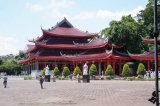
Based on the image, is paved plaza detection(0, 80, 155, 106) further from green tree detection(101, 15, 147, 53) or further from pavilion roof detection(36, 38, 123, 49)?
green tree detection(101, 15, 147, 53)

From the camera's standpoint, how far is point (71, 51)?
65.9m

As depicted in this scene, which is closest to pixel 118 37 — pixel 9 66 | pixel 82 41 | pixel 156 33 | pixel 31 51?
pixel 82 41

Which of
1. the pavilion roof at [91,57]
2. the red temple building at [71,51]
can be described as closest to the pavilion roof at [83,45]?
the red temple building at [71,51]

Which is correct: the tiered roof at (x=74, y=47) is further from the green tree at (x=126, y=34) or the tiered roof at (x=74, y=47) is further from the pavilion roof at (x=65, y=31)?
the green tree at (x=126, y=34)

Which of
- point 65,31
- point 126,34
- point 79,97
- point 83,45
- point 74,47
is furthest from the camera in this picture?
point 65,31

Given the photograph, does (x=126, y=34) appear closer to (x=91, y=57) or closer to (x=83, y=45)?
(x=91, y=57)

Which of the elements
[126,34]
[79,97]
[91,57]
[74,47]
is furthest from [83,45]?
[79,97]

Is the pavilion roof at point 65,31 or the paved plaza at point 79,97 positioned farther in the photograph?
the pavilion roof at point 65,31

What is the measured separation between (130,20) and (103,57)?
1256 cm

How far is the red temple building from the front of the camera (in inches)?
2179

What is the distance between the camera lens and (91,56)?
57062 mm

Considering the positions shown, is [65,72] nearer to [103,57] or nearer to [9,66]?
[103,57]

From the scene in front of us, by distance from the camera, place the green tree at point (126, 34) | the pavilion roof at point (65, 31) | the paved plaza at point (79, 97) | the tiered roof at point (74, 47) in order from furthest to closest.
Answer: the pavilion roof at point (65, 31), the green tree at point (126, 34), the tiered roof at point (74, 47), the paved plaza at point (79, 97)

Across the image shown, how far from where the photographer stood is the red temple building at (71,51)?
55344mm
